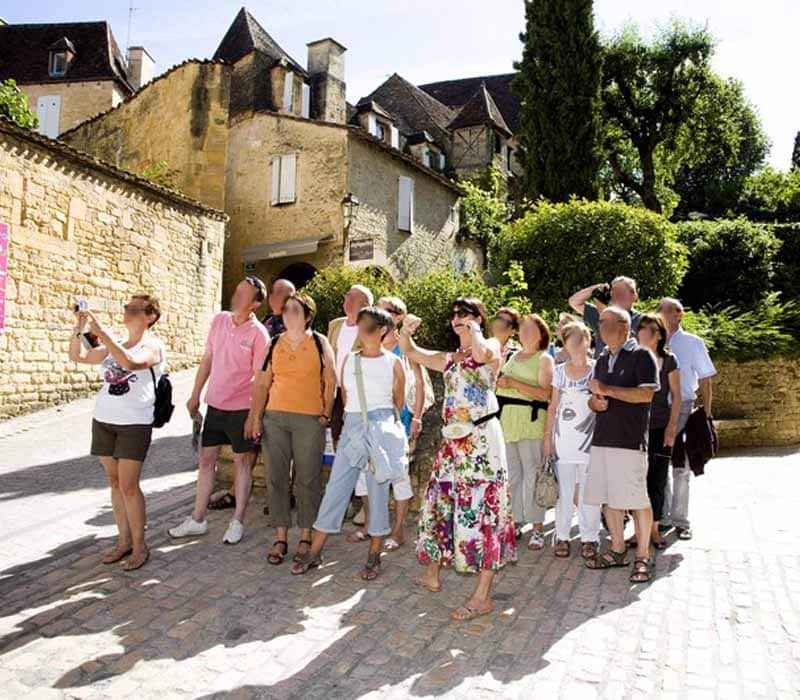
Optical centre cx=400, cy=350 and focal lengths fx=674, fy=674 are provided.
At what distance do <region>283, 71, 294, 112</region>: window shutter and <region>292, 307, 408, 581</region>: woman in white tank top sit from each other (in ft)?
71.7

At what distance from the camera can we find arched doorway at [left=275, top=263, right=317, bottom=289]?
20.9 metres

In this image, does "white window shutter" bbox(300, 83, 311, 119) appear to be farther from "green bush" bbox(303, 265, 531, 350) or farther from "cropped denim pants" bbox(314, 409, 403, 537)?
"cropped denim pants" bbox(314, 409, 403, 537)

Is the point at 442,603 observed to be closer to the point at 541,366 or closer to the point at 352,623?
the point at 352,623

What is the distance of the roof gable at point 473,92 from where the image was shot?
142ft

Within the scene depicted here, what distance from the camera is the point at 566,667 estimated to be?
3.36 metres

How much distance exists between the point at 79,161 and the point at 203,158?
282 inches

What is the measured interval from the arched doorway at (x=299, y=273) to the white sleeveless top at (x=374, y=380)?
1636 centimetres

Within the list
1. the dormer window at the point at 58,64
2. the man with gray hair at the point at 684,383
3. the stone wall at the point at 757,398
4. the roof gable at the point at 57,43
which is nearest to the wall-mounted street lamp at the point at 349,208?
the stone wall at the point at 757,398

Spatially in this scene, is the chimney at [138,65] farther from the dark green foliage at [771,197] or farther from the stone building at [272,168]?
the dark green foliage at [771,197]

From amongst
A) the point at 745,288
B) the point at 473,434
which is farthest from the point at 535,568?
the point at 745,288

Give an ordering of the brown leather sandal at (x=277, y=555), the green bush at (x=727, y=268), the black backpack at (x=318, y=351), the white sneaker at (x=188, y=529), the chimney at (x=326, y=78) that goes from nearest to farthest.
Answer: the brown leather sandal at (x=277, y=555), the black backpack at (x=318, y=351), the white sneaker at (x=188, y=529), the green bush at (x=727, y=268), the chimney at (x=326, y=78)

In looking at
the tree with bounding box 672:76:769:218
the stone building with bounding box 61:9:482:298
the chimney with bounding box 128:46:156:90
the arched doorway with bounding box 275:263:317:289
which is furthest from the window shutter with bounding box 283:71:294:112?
the tree with bounding box 672:76:769:218

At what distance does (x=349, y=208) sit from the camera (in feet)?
60.8

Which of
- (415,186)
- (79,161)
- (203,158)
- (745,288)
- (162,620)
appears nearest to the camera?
(162,620)
